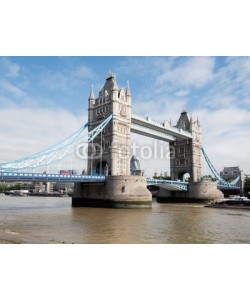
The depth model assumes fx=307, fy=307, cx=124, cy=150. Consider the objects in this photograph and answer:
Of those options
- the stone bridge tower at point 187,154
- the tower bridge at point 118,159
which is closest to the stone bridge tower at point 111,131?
the tower bridge at point 118,159

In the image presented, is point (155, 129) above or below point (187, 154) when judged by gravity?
above

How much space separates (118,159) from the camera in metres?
41.3

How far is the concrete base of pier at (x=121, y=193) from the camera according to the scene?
3359 cm

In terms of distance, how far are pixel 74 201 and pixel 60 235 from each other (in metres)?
24.1

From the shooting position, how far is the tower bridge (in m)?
33.8

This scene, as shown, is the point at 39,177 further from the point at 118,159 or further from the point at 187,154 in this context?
the point at 187,154

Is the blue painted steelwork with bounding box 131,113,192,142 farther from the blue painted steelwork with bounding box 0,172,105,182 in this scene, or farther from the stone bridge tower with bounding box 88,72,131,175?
the blue painted steelwork with bounding box 0,172,105,182

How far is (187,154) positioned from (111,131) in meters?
25.2

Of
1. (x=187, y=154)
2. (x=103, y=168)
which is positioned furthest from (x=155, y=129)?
(x=103, y=168)

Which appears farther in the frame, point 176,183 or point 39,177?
point 176,183

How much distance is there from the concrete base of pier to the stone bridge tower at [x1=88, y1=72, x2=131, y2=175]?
4.96 meters

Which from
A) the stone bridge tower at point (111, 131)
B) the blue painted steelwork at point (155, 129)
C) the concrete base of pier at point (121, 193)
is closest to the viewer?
the concrete base of pier at point (121, 193)

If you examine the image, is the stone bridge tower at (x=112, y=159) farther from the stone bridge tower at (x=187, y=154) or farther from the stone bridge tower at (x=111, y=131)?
the stone bridge tower at (x=187, y=154)

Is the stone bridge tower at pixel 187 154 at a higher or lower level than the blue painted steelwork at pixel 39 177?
higher
